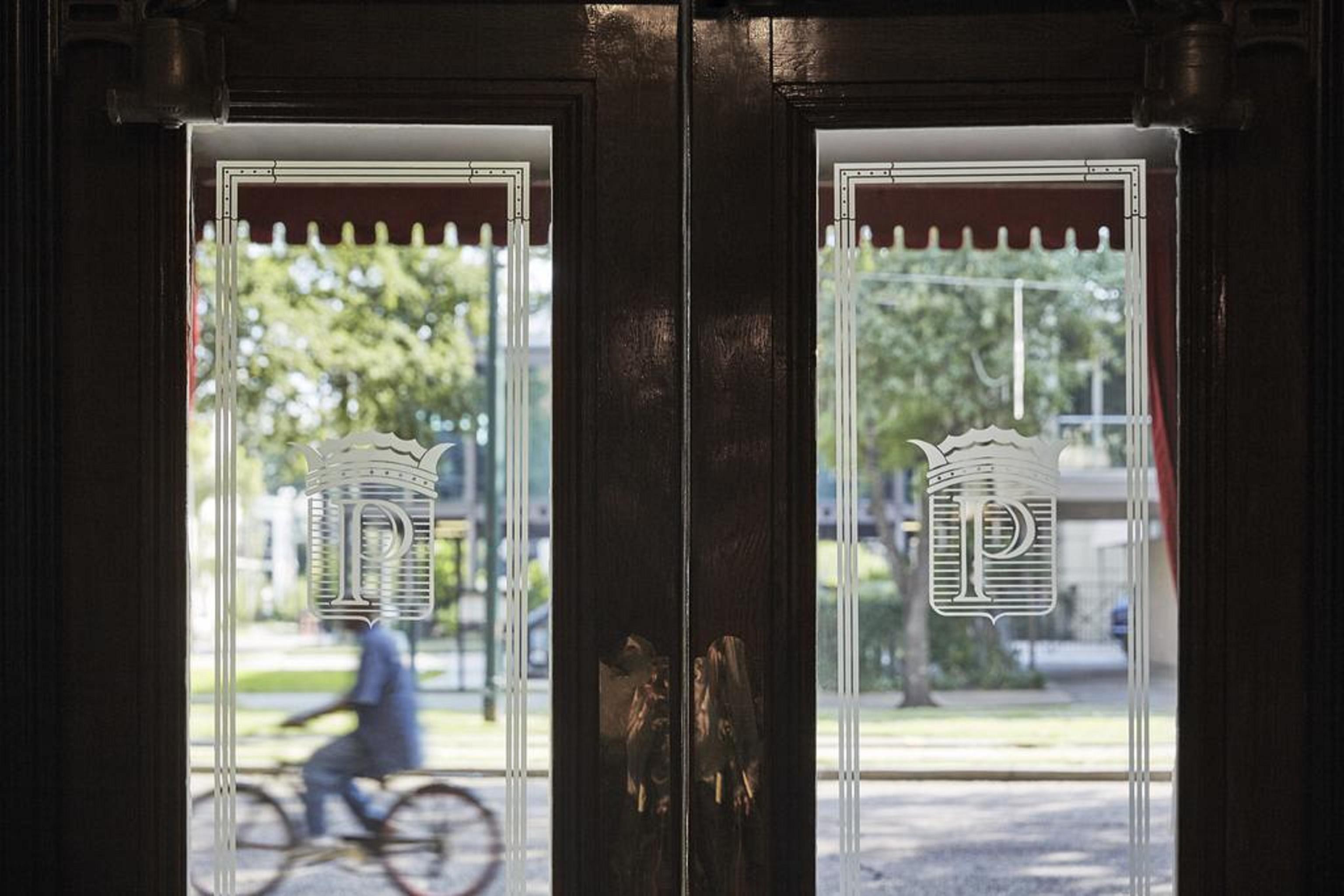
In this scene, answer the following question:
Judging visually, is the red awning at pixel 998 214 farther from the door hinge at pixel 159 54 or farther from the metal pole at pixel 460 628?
the door hinge at pixel 159 54

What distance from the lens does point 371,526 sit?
6.17 feet

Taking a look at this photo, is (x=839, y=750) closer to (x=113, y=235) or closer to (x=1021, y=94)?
(x=1021, y=94)

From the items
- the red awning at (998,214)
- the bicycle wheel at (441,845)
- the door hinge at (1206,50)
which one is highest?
the door hinge at (1206,50)

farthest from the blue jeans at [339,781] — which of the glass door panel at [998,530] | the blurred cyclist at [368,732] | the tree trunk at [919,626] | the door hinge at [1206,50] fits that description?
the door hinge at [1206,50]

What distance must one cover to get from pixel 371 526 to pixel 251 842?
46 centimetres

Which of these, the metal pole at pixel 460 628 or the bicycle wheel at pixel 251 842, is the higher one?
the metal pole at pixel 460 628

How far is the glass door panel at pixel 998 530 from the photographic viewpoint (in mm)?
1862

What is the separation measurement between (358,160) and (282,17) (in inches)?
8.7

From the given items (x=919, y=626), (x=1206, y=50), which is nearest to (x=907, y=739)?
(x=919, y=626)

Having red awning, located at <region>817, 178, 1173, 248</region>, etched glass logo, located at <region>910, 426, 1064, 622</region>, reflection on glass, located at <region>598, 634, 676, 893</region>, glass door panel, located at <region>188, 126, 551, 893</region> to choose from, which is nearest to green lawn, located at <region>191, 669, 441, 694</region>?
glass door panel, located at <region>188, 126, 551, 893</region>

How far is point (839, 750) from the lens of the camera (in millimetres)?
1882

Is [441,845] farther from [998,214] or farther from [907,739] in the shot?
[998,214]

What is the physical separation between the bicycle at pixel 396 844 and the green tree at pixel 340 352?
17.7 inches

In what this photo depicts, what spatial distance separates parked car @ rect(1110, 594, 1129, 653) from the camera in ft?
6.12
